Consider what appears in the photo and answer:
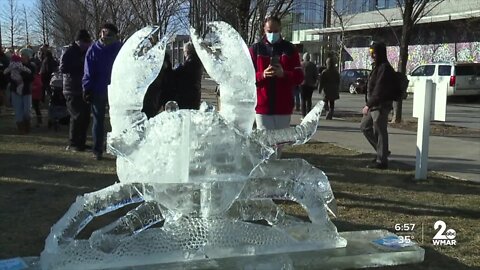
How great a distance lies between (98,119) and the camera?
30.2 ft

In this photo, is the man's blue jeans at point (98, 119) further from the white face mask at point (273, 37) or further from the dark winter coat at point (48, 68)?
the dark winter coat at point (48, 68)

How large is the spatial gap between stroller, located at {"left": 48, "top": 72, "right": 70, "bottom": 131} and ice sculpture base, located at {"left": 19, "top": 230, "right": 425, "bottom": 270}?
855 centimetres

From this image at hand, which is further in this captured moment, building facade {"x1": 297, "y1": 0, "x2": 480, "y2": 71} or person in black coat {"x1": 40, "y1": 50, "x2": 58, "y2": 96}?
building facade {"x1": 297, "y1": 0, "x2": 480, "y2": 71}

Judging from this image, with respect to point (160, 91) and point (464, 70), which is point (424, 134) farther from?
point (464, 70)

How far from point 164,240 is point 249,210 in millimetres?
695

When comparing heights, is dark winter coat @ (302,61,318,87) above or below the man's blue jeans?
above

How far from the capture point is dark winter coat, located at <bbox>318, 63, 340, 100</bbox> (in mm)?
16562

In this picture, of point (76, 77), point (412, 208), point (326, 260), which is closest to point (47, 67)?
point (76, 77)

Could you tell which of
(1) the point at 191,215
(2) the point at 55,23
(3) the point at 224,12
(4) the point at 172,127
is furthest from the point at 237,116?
(2) the point at 55,23

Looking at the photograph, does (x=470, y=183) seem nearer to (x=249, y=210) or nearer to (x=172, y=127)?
(x=249, y=210)

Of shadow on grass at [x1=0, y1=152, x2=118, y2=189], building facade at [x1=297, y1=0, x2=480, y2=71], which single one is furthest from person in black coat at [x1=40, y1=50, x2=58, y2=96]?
building facade at [x1=297, y1=0, x2=480, y2=71]

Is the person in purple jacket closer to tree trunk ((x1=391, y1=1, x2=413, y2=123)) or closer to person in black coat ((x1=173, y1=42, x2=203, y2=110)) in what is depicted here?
person in black coat ((x1=173, y1=42, x2=203, y2=110))

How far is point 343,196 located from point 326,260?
124 inches

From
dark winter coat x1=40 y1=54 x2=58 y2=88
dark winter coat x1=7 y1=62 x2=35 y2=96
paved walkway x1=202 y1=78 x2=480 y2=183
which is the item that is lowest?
paved walkway x1=202 y1=78 x2=480 y2=183
